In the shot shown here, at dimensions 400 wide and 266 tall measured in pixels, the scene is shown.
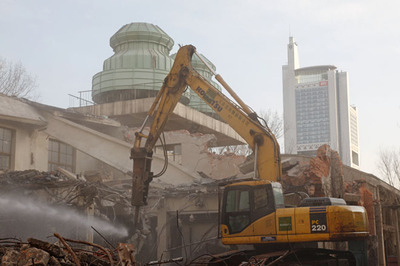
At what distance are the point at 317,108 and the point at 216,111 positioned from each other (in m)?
113

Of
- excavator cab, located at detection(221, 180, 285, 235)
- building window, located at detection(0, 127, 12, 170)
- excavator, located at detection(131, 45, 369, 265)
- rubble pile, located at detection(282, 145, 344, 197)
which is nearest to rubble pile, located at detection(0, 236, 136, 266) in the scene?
excavator, located at detection(131, 45, 369, 265)

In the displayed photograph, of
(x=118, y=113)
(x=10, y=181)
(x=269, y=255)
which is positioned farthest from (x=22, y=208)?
(x=118, y=113)

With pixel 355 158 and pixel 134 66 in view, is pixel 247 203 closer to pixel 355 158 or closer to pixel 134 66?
pixel 134 66

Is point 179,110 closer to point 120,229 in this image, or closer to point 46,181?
point 120,229

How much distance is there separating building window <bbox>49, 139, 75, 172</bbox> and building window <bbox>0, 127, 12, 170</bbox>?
2.40 m

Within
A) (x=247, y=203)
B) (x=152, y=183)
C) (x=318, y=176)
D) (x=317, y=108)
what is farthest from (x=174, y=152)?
(x=317, y=108)

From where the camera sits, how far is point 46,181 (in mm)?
17516

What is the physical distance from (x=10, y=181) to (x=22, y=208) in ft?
3.18

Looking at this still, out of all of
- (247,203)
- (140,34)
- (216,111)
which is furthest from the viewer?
(140,34)

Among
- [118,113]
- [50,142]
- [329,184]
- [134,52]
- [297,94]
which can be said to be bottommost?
[329,184]

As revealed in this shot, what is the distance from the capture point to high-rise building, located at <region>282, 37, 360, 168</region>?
119 m

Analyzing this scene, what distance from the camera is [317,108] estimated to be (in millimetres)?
125375

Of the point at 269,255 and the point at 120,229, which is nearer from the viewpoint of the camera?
the point at 269,255

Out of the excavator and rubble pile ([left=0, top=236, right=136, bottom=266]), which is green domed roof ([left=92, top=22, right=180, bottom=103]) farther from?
rubble pile ([left=0, top=236, right=136, bottom=266])
